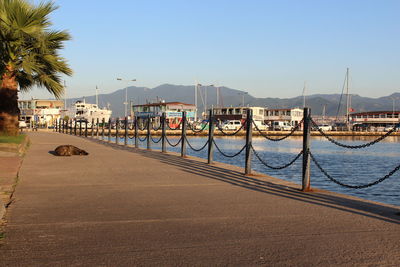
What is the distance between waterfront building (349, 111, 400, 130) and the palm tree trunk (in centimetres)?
9992

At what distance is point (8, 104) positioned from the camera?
2072 centimetres

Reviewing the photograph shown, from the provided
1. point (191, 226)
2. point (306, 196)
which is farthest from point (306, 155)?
point (191, 226)

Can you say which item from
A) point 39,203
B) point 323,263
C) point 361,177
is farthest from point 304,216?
point 361,177

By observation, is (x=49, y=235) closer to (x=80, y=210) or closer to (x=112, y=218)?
(x=112, y=218)

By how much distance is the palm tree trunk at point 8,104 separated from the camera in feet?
66.1

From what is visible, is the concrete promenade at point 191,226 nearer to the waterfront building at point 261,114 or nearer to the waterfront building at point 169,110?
Answer: the waterfront building at point 169,110

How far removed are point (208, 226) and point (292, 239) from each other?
42.2 inches

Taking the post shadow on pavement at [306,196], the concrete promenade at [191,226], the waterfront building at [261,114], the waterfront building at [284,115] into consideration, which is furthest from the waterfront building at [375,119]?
the concrete promenade at [191,226]

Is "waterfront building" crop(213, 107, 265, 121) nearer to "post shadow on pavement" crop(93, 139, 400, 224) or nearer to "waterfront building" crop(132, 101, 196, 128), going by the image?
"waterfront building" crop(132, 101, 196, 128)

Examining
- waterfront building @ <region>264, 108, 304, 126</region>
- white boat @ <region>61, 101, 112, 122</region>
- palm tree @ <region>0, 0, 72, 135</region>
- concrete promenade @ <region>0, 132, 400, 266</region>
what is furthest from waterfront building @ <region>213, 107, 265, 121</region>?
concrete promenade @ <region>0, 132, 400, 266</region>

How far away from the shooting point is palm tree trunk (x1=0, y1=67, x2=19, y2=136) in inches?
794

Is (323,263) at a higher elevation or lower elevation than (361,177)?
higher

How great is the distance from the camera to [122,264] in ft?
12.5

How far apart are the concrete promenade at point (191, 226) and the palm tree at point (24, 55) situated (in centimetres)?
1112
